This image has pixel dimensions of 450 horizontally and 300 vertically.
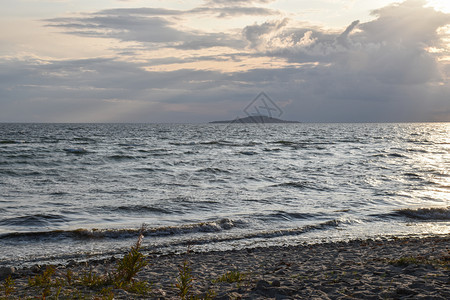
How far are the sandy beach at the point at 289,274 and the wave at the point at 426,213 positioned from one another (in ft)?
16.5

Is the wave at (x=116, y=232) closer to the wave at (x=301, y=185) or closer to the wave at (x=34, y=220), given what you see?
the wave at (x=34, y=220)

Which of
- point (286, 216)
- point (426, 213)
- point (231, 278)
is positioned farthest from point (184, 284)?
point (426, 213)

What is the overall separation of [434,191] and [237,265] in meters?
16.4

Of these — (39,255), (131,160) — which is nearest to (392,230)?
(39,255)

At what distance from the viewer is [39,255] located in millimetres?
9539

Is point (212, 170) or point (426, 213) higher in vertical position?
point (212, 170)

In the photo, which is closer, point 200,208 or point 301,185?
point 200,208

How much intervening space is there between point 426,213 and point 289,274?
10581 mm

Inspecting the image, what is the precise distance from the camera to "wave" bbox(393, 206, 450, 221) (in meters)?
15.0

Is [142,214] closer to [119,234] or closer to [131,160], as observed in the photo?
[119,234]

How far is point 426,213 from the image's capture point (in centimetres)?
1527

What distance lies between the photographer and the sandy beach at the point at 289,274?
5.78 m

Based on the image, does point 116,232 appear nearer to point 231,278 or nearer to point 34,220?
point 34,220

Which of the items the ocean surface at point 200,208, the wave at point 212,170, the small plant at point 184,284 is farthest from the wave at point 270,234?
the wave at point 212,170
